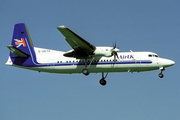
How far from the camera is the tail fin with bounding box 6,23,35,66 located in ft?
106

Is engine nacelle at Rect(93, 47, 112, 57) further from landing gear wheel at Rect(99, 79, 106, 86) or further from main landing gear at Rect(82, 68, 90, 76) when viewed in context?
landing gear wheel at Rect(99, 79, 106, 86)

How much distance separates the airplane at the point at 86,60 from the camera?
1197 inches

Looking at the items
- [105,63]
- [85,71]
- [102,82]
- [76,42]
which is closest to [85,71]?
[85,71]

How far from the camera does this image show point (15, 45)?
33750 millimetres

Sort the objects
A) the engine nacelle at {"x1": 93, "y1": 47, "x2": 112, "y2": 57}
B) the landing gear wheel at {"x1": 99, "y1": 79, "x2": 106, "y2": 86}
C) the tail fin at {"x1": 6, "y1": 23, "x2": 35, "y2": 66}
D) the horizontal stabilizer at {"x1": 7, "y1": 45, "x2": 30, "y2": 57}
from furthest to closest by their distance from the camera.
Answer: the landing gear wheel at {"x1": 99, "y1": 79, "x2": 106, "y2": 86} < the tail fin at {"x1": 6, "y1": 23, "x2": 35, "y2": 66} < the horizontal stabilizer at {"x1": 7, "y1": 45, "x2": 30, "y2": 57} < the engine nacelle at {"x1": 93, "y1": 47, "x2": 112, "y2": 57}

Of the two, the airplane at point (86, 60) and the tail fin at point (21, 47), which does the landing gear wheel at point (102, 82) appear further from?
the tail fin at point (21, 47)

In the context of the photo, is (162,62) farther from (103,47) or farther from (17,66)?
(17,66)

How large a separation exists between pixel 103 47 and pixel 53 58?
495cm

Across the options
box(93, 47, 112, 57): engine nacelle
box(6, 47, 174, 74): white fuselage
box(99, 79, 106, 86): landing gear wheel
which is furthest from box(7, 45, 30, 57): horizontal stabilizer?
box(99, 79, 106, 86): landing gear wheel

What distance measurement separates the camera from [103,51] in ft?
99.3

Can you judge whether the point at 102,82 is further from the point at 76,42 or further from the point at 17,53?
the point at 17,53

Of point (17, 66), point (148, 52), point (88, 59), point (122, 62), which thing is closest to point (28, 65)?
point (17, 66)

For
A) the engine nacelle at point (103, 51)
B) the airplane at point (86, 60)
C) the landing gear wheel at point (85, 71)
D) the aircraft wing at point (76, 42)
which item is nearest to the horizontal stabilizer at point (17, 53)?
the airplane at point (86, 60)

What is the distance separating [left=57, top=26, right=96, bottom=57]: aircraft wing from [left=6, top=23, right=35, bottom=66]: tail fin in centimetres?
489
